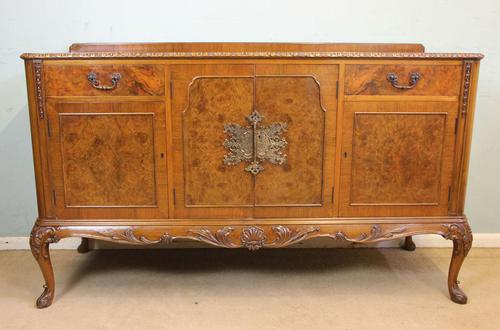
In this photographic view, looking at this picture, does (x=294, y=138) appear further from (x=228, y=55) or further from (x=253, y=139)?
(x=228, y=55)

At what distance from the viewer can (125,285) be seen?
6.48ft

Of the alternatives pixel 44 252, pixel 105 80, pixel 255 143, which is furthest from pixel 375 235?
pixel 44 252

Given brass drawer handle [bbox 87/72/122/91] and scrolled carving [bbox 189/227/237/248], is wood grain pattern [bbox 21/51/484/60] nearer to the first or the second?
brass drawer handle [bbox 87/72/122/91]

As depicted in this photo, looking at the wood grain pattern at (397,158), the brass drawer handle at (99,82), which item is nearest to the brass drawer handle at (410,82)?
the wood grain pattern at (397,158)

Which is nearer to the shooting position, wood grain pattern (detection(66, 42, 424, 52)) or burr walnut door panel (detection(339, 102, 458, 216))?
burr walnut door panel (detection(339, 102, 458, 216))

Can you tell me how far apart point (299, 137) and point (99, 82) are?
0.74 meters

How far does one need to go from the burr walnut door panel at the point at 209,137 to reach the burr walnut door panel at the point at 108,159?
69 mm

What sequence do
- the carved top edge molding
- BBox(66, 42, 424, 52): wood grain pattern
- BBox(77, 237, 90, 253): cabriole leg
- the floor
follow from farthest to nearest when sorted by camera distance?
BBox(77, 237, 90, 253): cabriole leg → BBox(66, 42, 424, 52): wood grain pattern → the floor → the carved top edge molding

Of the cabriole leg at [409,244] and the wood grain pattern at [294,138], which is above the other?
the wood grain pattern at [294,138]

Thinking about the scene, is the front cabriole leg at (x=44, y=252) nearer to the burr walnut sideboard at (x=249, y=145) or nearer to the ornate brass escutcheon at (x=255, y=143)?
the burr walnut sideboard at (x=249, y=145)

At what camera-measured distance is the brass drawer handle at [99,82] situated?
1.62 meters

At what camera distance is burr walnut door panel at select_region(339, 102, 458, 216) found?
5.51ft

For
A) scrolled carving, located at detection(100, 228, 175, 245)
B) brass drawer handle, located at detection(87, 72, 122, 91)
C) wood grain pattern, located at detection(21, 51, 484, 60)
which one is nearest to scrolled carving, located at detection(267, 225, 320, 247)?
scrolled carving, located at detection(100, 228, 175, 245)

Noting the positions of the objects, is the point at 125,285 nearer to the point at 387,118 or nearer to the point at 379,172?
the point at 379,172
